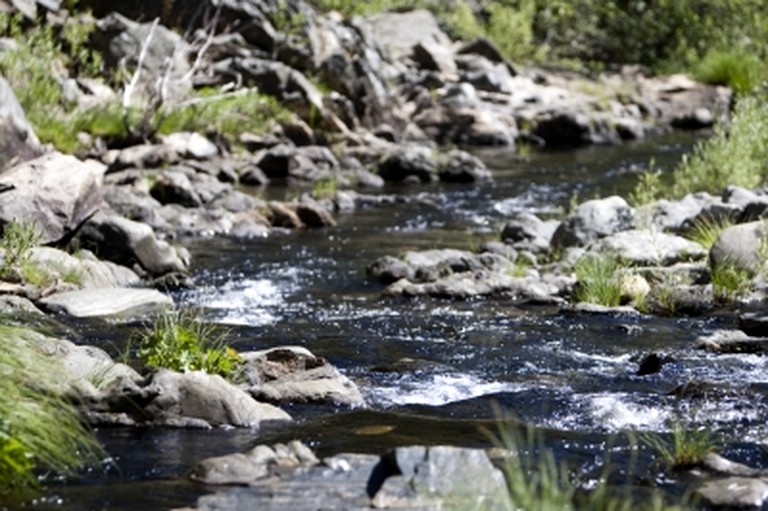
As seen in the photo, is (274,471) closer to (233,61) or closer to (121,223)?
(121,223)

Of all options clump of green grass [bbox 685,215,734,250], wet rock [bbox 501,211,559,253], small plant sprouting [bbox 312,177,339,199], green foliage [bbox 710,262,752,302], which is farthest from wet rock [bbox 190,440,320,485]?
small plant sprouting [bbox 312,177,339,199]

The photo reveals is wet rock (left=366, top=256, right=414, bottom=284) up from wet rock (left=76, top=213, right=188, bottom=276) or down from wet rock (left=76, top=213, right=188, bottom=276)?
down

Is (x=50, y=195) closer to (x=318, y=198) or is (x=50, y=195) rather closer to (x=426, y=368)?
(x=426, y=368)

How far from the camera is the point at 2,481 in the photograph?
19.4ft

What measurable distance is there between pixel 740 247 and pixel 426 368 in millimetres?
4690

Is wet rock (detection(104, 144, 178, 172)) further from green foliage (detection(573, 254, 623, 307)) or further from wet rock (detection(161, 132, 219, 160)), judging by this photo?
green foliage (detection(573, 254, 623, 307))

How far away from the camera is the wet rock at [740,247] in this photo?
1272 centimetres

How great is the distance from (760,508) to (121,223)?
362 inches

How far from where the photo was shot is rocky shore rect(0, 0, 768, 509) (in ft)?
24.4

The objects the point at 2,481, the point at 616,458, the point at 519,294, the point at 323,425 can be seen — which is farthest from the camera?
the point at 519,294

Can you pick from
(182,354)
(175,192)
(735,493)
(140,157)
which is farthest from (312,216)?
(735,493)

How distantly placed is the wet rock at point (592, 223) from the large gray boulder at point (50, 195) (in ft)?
17.9

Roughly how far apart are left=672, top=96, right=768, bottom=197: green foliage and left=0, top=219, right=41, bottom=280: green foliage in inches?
402

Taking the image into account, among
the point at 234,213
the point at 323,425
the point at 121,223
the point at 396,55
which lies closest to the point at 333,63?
the point at 396,55
